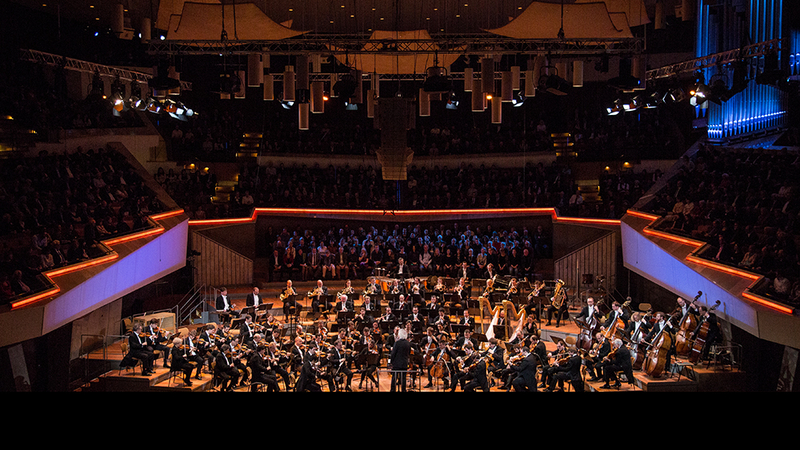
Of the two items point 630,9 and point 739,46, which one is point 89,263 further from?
point 739,46

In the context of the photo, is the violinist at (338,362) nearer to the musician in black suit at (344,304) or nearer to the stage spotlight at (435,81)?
the musician in black suit at (344,304)

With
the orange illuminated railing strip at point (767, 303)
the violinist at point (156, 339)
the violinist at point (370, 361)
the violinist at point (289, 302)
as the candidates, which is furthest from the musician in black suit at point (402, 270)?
the orange illuminated railing strip at point (767, 303)

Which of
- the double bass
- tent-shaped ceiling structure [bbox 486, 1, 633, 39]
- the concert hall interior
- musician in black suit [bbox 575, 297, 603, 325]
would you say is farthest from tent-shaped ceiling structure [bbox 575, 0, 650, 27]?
the double bass

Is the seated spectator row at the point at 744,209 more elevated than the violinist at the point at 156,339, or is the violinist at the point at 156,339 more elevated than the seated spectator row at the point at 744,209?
the seated spectator row at the point at 744,209

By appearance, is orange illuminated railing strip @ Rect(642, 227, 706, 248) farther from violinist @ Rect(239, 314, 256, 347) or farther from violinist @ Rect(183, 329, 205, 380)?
violinist @ Rect(183, 329, 205, 380)

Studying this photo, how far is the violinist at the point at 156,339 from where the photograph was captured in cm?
1220

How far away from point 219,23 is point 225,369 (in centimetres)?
Result: 664

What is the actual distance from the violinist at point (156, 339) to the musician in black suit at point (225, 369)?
1555 mm

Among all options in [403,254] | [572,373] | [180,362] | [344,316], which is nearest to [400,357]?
[344,316]

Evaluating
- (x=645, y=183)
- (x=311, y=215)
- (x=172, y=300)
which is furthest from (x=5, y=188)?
(x=645, y=183)

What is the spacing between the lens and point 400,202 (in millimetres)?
22047

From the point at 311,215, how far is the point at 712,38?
1372 centimetres

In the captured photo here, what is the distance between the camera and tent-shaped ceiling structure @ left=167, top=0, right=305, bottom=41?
12.6 metres

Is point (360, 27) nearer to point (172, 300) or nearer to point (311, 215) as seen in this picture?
point (311, 215)
